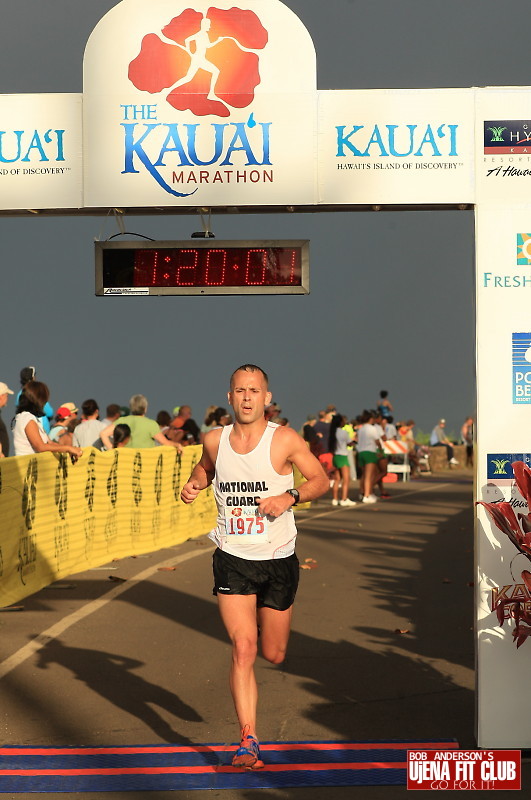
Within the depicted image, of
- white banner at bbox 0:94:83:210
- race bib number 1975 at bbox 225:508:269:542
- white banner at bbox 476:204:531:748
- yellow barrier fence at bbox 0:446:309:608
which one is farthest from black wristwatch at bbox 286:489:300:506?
yellow barrier fence at bbox 0:446:309:608

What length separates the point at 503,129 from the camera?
7828 mm

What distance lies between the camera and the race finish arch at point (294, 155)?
7.76m

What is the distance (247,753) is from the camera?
694 centimetres

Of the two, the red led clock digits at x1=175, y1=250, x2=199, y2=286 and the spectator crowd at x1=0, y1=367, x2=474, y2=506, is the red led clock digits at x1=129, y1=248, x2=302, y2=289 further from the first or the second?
the spectator crowd at x1=0, y1=367, x2=474, y2=506

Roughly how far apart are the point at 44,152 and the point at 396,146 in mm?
2163

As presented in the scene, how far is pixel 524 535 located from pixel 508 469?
0.44 meters

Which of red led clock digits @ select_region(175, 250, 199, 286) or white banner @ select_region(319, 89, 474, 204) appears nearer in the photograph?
white banner @ select_region(319, 89, 474, 204)

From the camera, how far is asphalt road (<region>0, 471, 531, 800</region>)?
8.02m

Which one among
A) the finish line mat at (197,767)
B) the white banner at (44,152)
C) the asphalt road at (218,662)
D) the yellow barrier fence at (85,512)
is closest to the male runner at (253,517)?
the finish line mat at (197,767)

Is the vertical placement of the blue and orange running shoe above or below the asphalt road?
above

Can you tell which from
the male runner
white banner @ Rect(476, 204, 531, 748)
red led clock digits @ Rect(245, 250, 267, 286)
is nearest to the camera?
the male runner

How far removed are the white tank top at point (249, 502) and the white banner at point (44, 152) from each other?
2.06 meters

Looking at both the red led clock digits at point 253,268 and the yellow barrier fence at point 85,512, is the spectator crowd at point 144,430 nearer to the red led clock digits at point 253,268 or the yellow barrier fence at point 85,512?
the yellow barrier fence at point 85,512

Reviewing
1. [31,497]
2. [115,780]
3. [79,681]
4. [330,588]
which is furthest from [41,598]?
[115,780]
